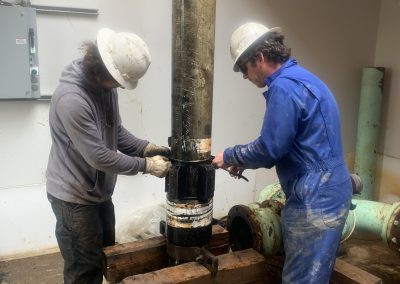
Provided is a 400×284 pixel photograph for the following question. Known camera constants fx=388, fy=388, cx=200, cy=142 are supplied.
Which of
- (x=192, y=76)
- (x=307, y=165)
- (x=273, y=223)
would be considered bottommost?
(x=273, y=223)

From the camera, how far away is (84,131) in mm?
1584

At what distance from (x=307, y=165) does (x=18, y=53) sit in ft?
6.42

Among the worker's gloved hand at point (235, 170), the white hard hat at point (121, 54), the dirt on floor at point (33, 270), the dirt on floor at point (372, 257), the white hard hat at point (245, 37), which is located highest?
the white hard hat at point (245, 37)

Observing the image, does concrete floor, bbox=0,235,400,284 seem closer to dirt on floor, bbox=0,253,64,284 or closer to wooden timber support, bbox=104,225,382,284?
dirt on floor, bbox=0,253,64,284

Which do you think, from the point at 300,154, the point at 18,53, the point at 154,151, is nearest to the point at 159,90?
the point at 18,53

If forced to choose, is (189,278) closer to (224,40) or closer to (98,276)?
(98,276)

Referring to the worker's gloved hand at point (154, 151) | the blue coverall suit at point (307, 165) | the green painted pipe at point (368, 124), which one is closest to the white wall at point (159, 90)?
the green painted pipe at point (368, 124)

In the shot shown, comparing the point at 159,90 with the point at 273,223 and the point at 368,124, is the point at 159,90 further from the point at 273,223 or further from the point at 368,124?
the point at 368,124

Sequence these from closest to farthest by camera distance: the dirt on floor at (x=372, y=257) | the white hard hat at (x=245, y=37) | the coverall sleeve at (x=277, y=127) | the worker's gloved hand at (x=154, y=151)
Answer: the coverall sleeve at (x=277, y=127) < the white hard hat at (x=245, y=37) < the worker's gloved hand at (x=154, y=151) < the dirt on floor at (x=372, y=257)

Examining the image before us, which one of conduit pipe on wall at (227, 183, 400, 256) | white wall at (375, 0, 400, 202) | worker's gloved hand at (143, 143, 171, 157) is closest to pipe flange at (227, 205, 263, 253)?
conduit pipe on wall at (227, 183, 400, 256)

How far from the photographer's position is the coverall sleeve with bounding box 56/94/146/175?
158 centimetres

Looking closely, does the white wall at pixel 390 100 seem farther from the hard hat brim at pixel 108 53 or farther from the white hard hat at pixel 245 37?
the hard hat brim at pixel 108 53

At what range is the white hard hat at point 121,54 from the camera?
157 cm

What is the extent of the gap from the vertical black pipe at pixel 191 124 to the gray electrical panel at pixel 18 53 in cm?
140
